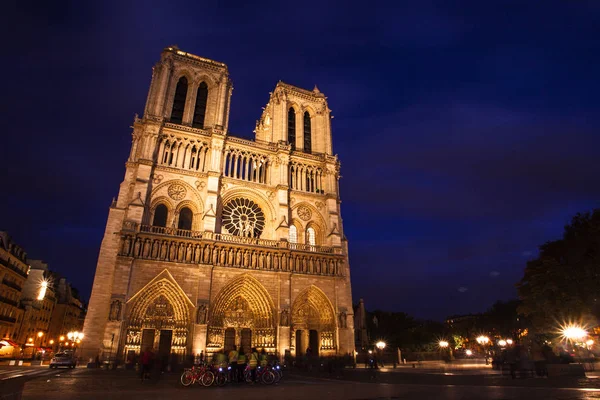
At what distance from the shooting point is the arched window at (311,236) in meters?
31.0

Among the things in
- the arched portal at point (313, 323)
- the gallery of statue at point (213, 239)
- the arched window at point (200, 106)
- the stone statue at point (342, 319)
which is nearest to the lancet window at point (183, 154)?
the gallery of statue at point (213, 239)

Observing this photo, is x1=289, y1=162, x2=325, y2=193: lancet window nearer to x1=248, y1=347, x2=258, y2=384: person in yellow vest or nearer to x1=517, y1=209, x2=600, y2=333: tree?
x1=517, y1=209, x2=600, y2=333: tree

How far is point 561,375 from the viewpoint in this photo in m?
13.6

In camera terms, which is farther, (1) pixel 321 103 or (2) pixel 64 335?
(2) pixel 64 335

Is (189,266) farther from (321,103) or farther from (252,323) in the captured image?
(321,103)

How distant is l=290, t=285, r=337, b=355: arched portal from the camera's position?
26.8 m

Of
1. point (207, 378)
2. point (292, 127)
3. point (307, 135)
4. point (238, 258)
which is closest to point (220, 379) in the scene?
point (207, 378)

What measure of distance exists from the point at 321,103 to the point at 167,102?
15.1m

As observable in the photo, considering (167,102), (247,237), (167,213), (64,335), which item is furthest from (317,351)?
(64,335)

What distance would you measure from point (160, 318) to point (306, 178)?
16383 millimetres

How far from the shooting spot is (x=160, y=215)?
2677 centimetres

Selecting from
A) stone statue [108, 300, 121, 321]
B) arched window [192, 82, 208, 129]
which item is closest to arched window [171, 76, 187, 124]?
arched window [192, 82, 208, 129]

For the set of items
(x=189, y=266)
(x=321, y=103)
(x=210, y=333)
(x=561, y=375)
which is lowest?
(x=561, y=375)

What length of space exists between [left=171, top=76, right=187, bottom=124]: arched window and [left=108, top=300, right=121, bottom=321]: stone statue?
611 inches
